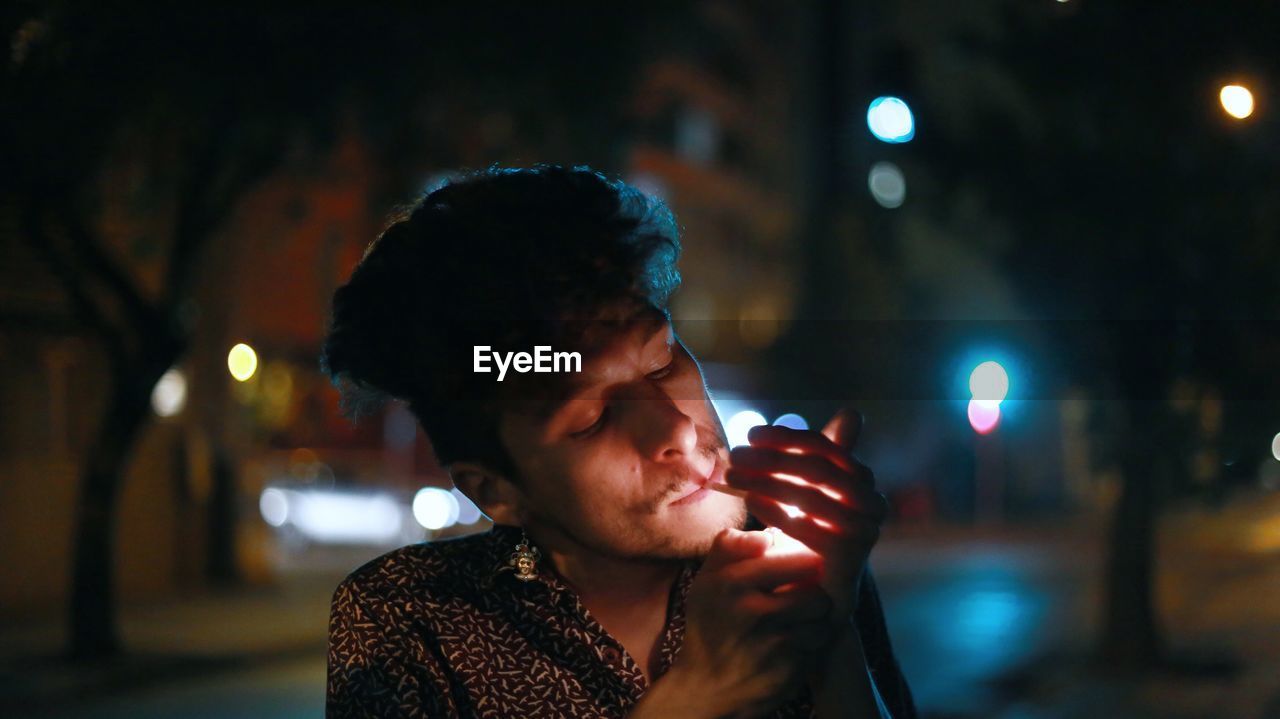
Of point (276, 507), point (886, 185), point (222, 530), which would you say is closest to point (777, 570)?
point (886, 185)

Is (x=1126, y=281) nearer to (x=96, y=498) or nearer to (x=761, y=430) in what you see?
(x=96, y=498)

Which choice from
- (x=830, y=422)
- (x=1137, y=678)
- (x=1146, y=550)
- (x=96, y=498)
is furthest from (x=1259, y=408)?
(x=830, y=422)

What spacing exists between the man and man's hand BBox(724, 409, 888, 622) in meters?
0.11

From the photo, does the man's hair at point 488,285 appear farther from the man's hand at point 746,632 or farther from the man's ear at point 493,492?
the man's hand at point 746,632

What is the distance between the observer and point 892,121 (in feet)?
21.4

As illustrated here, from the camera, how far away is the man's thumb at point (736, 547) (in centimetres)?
139

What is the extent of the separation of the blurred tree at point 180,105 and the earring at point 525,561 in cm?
919

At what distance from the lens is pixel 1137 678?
11352 mm

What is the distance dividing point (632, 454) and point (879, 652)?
0.51 meters

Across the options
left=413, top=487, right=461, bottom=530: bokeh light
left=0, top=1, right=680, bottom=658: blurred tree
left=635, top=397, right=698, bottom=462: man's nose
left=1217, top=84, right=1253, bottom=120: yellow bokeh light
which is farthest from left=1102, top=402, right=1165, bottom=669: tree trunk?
left=635, top=397, right=698, bottom=462: man's nose

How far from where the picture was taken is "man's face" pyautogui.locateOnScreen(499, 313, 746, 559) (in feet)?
5.13

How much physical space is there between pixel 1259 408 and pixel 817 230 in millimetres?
28000

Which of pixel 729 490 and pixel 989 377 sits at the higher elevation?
pixel 989 377

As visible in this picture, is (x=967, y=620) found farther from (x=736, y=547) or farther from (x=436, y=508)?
(x=736, y=547)
